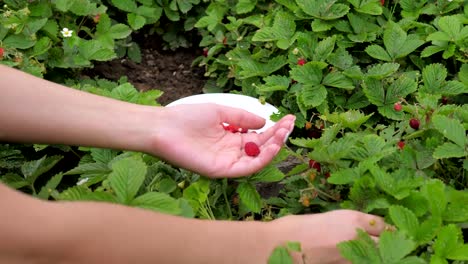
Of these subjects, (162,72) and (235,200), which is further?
(162,72)

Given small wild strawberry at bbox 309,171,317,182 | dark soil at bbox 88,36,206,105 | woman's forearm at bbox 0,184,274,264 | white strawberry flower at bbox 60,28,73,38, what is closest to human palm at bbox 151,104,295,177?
small wild strawberry at bbox 309,171,317,182

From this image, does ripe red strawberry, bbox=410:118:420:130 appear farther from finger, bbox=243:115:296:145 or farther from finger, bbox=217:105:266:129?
finger, bbox=217:105:266:129

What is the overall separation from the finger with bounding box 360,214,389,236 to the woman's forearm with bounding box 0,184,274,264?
0.32m

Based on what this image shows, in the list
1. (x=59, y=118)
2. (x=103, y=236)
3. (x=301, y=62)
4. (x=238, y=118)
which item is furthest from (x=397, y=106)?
(x=103, y=236)

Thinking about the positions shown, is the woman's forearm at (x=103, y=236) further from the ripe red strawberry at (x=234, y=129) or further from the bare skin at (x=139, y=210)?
the ripe red strawberry at (x=234, y=129)

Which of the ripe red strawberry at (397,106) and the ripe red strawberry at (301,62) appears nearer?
the ripe red strawberry at (397,106)

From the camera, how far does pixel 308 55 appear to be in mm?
2682

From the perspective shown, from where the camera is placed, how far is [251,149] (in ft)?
6.52

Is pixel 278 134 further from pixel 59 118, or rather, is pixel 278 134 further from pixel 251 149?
pixel 59 118

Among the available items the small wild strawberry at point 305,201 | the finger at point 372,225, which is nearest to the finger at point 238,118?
the small wild strawberry at point 305,201

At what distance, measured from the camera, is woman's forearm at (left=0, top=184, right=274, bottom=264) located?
1.24 meters

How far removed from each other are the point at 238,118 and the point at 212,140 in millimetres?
135

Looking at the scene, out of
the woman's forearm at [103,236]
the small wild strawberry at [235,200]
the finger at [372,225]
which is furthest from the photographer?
the small wild strawberry at [235,200]

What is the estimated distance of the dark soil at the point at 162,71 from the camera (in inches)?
137
